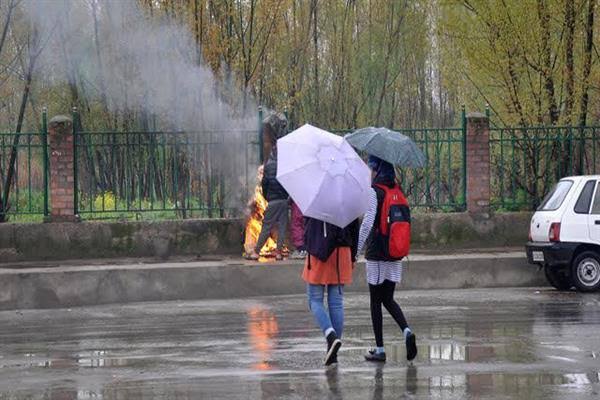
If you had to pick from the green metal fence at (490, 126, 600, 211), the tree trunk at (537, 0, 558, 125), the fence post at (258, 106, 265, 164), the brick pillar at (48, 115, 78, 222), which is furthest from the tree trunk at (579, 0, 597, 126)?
the brick pillar at (48, 115, 78, 222)

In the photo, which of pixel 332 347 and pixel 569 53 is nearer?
pixel 332 347

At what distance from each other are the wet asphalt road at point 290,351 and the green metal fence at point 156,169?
9.65 ft

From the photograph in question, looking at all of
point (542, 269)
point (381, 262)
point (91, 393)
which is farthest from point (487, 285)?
point (91, 393)

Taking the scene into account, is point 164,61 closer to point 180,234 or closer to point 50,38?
point 50,38

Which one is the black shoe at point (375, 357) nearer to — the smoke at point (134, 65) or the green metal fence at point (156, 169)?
the green metal fence at point (156, 169)

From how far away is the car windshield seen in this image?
17.6 metres

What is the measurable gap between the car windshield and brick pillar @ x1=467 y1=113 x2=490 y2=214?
210 cm

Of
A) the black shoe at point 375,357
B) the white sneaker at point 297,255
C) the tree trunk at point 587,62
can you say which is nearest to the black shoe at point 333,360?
the black shoe at point 375,357

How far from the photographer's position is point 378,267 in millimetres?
10859

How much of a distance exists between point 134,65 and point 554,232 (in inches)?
448

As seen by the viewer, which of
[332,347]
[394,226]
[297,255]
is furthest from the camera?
[297,255]

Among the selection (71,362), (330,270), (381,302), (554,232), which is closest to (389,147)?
(330,270)

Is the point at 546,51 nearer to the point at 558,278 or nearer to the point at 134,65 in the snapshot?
the point at 558,278

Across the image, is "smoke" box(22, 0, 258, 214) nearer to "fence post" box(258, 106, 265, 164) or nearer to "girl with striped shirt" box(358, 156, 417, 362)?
"fence post" box(258, 106, 265, 164)
